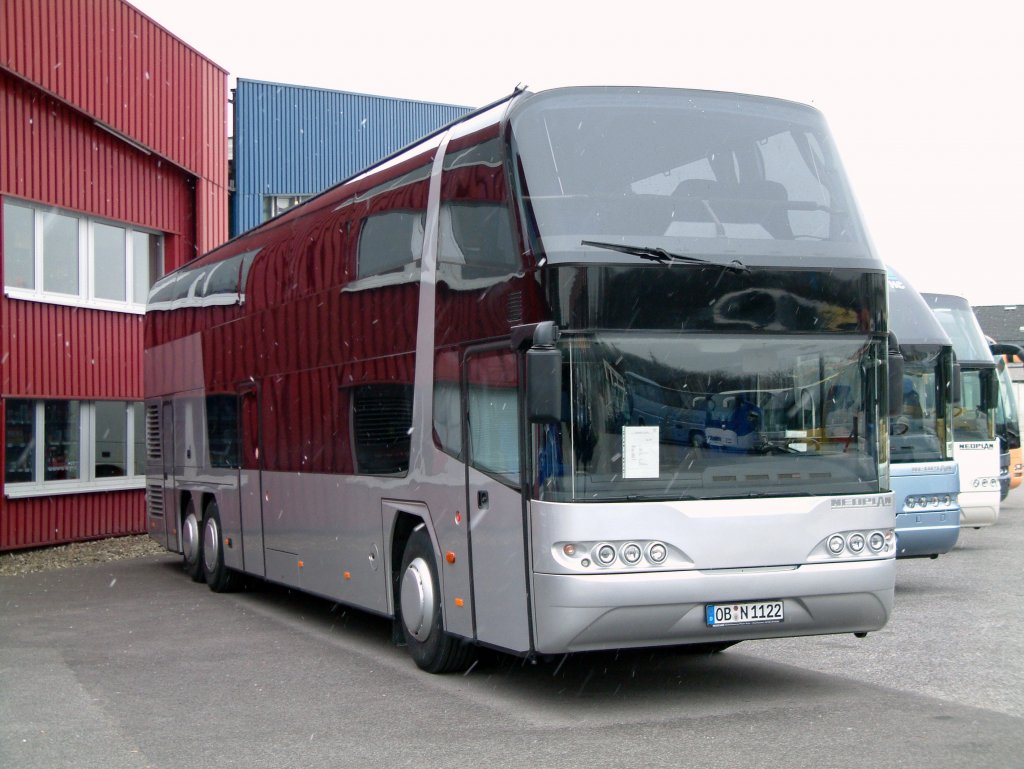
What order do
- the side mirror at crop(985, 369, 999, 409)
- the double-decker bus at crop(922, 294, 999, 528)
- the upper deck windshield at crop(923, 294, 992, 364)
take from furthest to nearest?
the upper deck windshield at crop(923, 294, 992, 364), the side mirror at crop(985, 369, 999, 409), the double-decker bus at crop(922, 294, 999, 528)

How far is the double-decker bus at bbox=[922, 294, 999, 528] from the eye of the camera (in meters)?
17.3

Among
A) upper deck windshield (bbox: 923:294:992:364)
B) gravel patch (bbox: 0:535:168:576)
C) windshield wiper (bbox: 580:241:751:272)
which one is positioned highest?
upper deck windshield (bbox: 923:294:992:364)

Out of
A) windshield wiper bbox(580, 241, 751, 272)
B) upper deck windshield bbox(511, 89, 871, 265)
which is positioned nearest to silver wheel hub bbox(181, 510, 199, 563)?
upper deck windshield bbox(511, 89, 871, 265)

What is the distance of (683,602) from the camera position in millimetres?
8070

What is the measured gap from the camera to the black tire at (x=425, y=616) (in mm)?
9875

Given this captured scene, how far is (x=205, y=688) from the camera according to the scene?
962cm

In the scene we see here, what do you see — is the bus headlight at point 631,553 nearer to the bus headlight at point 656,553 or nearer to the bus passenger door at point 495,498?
the bus headlight at point 656,553

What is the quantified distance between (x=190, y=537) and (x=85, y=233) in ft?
24.2

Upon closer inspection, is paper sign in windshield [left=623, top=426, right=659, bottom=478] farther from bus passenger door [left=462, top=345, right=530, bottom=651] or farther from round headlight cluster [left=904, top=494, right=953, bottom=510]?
round headlight cluster [left=904, top=494, right=953, bottom=510]

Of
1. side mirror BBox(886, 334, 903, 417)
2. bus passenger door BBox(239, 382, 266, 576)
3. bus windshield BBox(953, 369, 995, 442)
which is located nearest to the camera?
side mirror BBox(886, 334, 903, 417)

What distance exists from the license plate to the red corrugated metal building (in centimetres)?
1479

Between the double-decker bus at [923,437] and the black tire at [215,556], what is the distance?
309 inches

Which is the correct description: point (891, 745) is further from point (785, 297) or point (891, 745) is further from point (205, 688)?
point (205, 688)

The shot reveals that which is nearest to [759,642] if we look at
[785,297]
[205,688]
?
[785,297]
